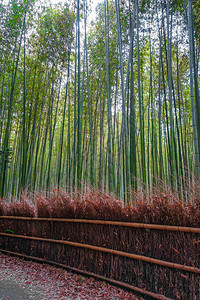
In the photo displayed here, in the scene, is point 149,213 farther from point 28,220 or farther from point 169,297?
point 28,220

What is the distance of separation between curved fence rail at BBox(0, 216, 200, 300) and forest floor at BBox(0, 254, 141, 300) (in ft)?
0.28

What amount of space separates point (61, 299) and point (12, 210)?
2038mm

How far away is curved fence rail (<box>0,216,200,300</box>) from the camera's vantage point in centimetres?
171

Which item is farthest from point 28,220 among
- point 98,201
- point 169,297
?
point 169,297

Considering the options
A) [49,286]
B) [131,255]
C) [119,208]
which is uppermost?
[119,208]

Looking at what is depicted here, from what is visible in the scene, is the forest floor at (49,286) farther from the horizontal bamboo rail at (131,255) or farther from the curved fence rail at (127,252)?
the horizontal bamboo rail at (131,255)

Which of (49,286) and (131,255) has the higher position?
(131,255)

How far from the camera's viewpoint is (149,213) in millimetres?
2045

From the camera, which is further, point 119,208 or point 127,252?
point 119,208

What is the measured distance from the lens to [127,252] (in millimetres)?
2119

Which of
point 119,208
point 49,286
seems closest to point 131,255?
point 119,208

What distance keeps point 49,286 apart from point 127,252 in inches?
35.3

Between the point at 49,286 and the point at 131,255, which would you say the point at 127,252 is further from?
the point at 49,286

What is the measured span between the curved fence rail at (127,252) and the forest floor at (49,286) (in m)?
0.08
